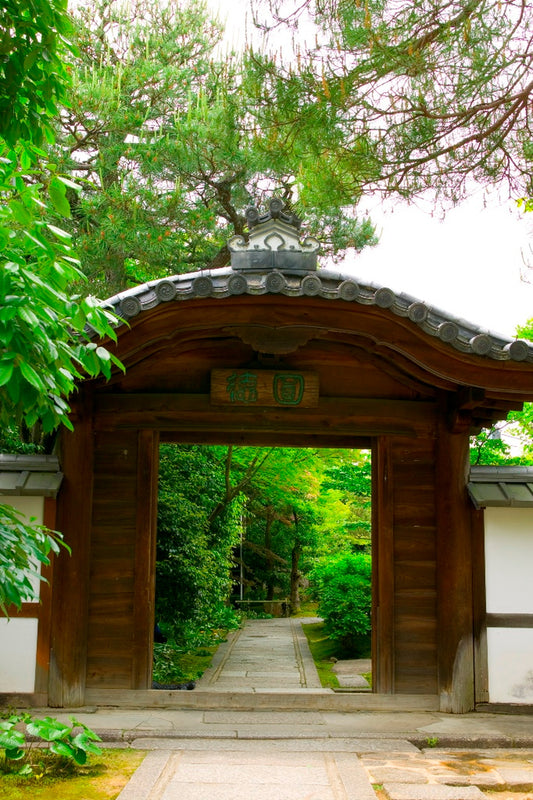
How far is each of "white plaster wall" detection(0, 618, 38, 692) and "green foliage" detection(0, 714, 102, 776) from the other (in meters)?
1.53

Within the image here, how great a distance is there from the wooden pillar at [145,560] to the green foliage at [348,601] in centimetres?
560

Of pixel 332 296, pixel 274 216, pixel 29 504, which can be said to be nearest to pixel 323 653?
pixel 29 504

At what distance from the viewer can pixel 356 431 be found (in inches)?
289

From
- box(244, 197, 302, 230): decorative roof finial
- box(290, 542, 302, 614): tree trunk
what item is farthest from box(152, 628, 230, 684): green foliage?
box(290, 542, 302, 614): tree trunk

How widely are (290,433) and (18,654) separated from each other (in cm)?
313

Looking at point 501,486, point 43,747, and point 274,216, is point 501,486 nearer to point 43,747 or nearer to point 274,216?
point 274,216

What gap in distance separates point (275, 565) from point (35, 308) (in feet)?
72.3

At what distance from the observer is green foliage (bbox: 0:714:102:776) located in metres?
4.41

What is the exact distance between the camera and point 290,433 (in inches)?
297

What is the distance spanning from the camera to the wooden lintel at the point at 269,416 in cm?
716

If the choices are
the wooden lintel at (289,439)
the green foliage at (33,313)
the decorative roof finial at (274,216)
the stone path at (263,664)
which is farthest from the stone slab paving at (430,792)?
the decorative roof finial at (274,216)

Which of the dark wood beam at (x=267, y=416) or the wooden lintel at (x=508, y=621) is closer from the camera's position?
the wooden lintel at (x=508, y=621)

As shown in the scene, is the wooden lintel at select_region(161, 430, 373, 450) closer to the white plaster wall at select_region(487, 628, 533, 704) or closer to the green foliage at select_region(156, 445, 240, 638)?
the white plaster wall at select_region(487, 628, 533, 704)

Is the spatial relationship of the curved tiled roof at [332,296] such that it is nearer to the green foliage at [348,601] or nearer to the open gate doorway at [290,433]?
the open gate doorway at [290,433]
